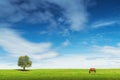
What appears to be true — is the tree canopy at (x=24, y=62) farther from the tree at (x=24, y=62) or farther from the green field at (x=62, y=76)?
the green field at (x=62, y=76)

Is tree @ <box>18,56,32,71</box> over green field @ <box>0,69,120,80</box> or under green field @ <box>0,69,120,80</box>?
over

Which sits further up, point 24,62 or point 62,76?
point 24,62

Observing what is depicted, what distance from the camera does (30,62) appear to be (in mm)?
112188

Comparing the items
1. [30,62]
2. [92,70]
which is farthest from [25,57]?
[92,70]

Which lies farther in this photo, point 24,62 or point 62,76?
point 24,62

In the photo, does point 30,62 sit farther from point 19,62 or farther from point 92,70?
point 92,70

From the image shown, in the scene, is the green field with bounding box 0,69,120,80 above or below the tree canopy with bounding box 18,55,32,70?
below

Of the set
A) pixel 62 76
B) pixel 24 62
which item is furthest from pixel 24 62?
pixel 62 76

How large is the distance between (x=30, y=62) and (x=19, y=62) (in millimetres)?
4908

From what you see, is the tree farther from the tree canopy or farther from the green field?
the green field

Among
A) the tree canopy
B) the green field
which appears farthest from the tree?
the green field

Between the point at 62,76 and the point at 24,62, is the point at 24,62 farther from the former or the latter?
the point at 62,76

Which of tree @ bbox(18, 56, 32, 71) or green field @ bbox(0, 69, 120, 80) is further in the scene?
tree @ bbox(18, 56, 32, 71)

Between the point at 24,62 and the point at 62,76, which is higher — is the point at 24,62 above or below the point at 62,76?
above
